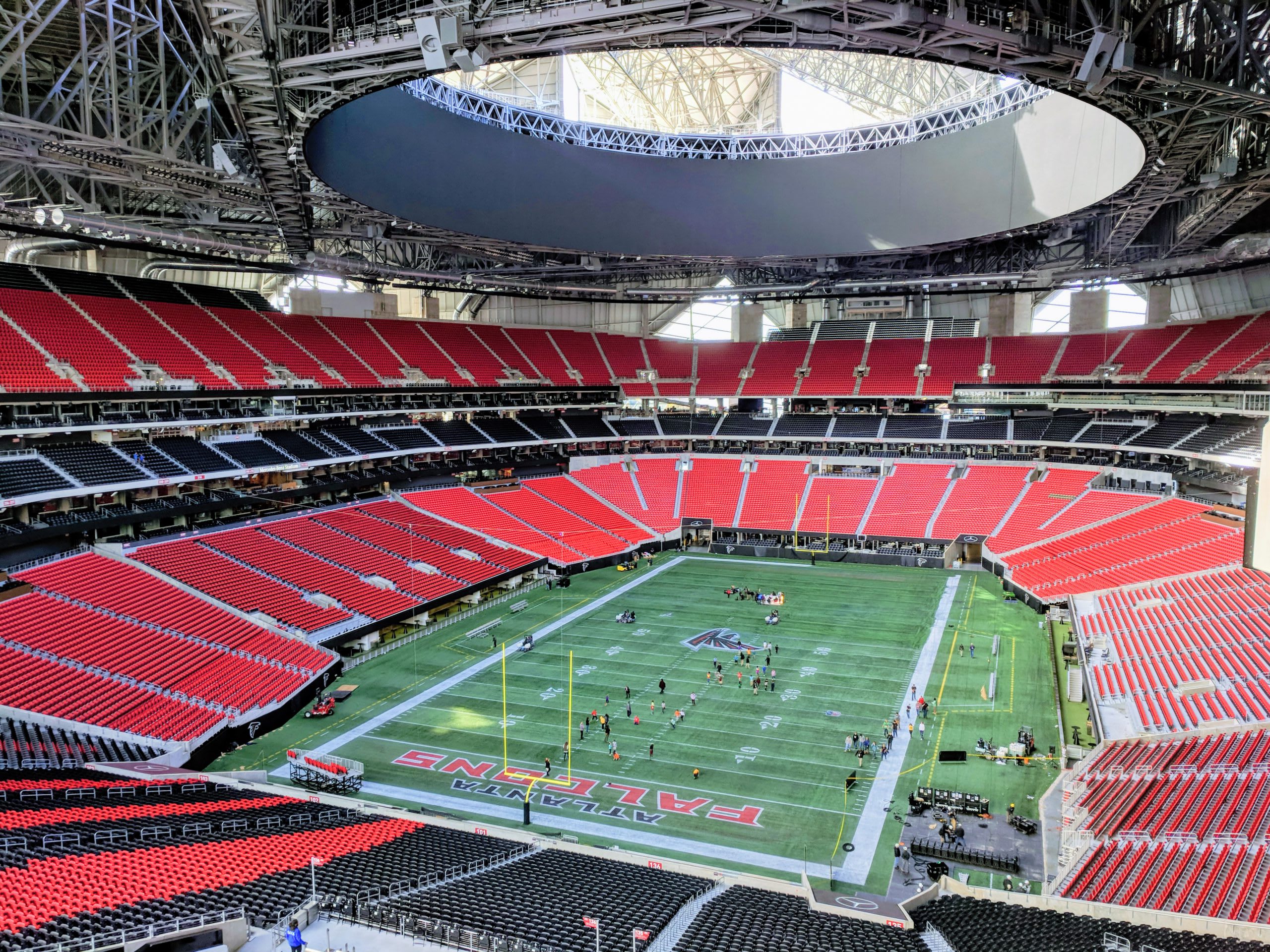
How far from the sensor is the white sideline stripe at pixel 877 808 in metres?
20.0

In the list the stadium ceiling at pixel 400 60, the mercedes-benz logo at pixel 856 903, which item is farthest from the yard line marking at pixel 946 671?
the stadium ceiling at pixel 400 60

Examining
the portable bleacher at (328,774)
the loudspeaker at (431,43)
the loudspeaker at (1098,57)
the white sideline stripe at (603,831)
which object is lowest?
the white sideline stripe at (603,831)

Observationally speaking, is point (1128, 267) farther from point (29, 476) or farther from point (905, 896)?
point (29, 476)

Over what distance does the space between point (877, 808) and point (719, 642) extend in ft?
47.2

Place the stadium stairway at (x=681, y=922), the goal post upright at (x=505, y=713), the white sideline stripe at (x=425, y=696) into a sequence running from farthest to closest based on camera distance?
the white sideline stripe at (x=425, y=696), the goal post upright at (x=505, y=713), the stadium stairway at (x=681, y=922)

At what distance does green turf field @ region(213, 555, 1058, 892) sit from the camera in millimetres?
22422

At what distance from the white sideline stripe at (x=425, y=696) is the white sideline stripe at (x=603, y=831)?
3.20 m

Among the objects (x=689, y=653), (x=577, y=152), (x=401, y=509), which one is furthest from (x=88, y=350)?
(x=689, y=653)

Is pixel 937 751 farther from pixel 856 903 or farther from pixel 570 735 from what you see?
pixel 570 735

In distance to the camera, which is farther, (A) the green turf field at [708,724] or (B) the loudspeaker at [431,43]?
(A) the green turf field at [708,724]

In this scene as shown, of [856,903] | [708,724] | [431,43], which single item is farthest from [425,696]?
[431,43]

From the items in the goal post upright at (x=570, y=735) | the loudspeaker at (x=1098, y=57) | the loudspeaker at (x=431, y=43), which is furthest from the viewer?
the goal post upright at (x=570, y=735)

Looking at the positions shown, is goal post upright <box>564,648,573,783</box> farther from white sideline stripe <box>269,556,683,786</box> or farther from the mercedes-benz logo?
the mercedes-benz logo

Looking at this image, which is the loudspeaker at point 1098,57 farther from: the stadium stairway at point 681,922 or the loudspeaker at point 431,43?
the stadium stairway at point 681,922
